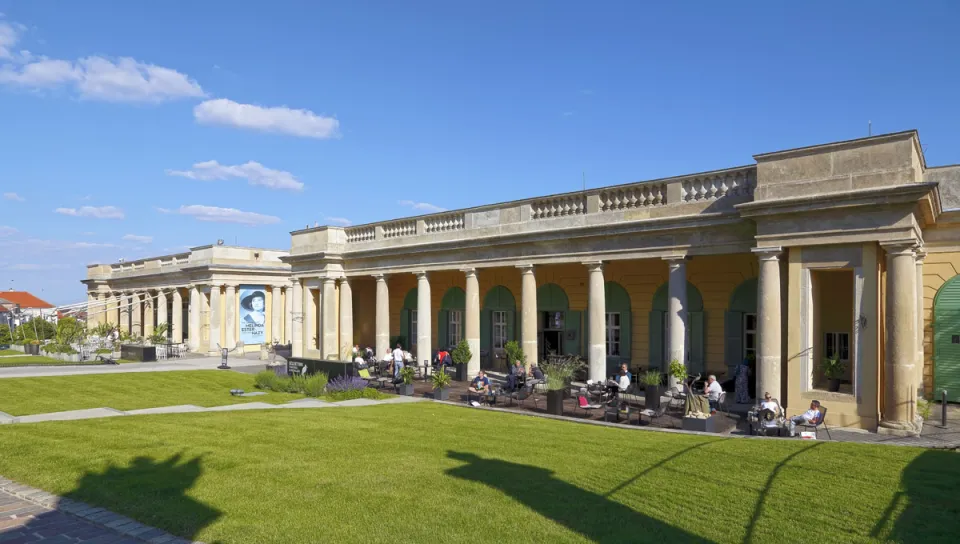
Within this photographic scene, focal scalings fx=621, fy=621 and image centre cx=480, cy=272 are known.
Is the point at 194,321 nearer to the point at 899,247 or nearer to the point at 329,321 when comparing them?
the point at 329,321

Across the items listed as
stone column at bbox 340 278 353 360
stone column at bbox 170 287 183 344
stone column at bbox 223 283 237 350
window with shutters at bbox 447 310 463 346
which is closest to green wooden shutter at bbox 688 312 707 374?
window with shutters at bbox 447 310 463 346

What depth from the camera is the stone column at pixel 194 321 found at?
3756 centimetres

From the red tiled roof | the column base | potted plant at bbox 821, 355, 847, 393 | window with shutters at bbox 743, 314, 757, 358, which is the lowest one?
the column base

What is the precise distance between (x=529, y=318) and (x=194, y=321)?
2619 cm

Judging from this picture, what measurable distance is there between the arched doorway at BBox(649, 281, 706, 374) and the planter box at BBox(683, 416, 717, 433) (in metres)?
6.38

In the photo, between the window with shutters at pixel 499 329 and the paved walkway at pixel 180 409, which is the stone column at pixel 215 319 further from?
the paved walkway at pixel 180 409

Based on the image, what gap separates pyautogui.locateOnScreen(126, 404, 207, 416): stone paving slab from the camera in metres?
14.4

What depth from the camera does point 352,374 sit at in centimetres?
1988

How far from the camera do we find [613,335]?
22016mm

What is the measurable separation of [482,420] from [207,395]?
9.15 m

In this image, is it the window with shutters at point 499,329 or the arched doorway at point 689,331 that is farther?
the window with shutters at point 499,329

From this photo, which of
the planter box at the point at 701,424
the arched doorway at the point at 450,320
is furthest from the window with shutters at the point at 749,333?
the arched doorway at the point at 450,320

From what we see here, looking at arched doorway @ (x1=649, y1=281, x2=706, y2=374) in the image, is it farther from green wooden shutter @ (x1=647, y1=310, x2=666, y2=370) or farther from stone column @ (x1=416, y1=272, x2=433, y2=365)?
stone column @ (x1=416, y1=272, x2=433, y2=365)

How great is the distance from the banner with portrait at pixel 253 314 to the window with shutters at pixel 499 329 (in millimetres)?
18664
